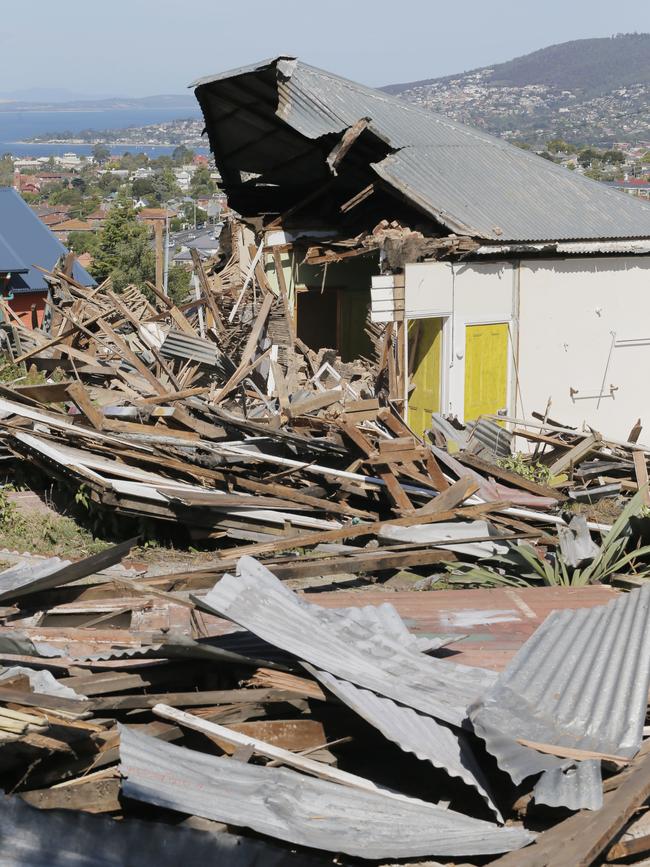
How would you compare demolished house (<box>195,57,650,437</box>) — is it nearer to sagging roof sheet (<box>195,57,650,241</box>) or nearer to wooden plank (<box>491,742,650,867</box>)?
sagging roof sheet (<box>195,57,650,241</box>)

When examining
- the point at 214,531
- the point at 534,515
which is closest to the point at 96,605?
the point at 214,531

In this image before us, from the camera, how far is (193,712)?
15.1ft

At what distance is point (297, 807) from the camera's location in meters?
4.09

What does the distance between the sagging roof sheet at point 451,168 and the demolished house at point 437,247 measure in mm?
35

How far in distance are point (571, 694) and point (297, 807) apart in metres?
1.62

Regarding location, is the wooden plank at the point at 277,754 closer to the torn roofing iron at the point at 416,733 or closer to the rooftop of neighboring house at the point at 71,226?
the torn roofing iron at the point at 416,733

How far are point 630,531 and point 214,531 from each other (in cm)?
362

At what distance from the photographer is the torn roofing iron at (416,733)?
419 centimetres

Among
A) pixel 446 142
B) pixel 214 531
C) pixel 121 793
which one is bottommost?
pixel 214 531

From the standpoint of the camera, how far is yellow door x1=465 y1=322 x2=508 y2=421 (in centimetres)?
1422

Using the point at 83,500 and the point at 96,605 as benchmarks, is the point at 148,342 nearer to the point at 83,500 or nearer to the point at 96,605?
the point at 83,500

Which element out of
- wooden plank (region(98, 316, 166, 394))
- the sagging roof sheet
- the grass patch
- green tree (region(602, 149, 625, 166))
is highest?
green tree (region(602, 149, 625, 166))

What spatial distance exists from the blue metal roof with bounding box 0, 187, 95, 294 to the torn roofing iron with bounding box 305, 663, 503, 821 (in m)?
23.8

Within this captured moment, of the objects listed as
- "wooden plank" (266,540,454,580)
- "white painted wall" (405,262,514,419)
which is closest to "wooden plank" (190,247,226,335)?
"white painted wall" (405,262,514,419)
